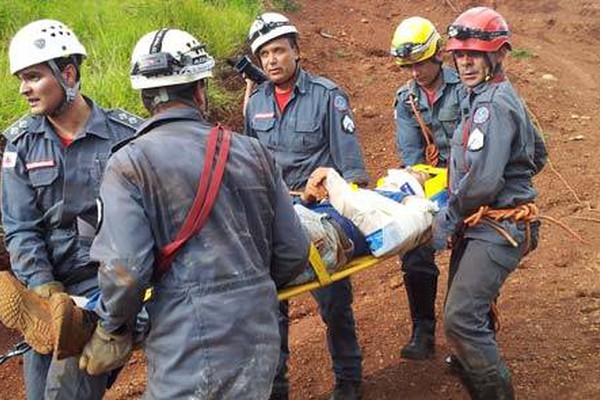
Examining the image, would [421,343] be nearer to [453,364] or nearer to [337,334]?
[453,364]

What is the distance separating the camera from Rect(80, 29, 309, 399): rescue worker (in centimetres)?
280

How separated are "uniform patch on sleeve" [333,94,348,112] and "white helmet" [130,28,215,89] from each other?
1475 millimetres

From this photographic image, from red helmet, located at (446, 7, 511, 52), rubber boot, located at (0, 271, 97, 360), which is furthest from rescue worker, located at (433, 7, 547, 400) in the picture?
rubber boot, located at (0, 271, 97, 360)

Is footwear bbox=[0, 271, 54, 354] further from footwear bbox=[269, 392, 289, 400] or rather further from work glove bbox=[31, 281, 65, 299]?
footwear bbox=[269, 392, 289, 400]

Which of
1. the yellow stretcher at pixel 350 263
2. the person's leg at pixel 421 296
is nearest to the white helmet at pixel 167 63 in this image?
the yellow stretcher at pixel 350 263

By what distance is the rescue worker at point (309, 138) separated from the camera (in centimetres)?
446

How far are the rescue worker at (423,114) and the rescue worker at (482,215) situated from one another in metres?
0.61

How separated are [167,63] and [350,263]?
1.45 meters

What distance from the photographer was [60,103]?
3.70 m

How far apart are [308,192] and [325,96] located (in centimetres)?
57

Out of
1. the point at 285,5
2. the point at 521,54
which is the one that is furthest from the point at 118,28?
the point at 521,54

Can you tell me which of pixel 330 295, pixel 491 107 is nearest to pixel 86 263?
pixel 330 295

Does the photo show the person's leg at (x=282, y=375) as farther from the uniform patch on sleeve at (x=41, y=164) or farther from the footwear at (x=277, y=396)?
the uniform patch on sleeve at (x=41, y=164)

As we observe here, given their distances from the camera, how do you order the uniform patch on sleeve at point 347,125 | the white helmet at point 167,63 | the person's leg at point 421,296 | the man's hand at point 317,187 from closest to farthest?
the white helmet at point 167,63
the man's hand at point 317,187
the uniform patch on sleeve at point 347,125
the person's leg at point 421,296
